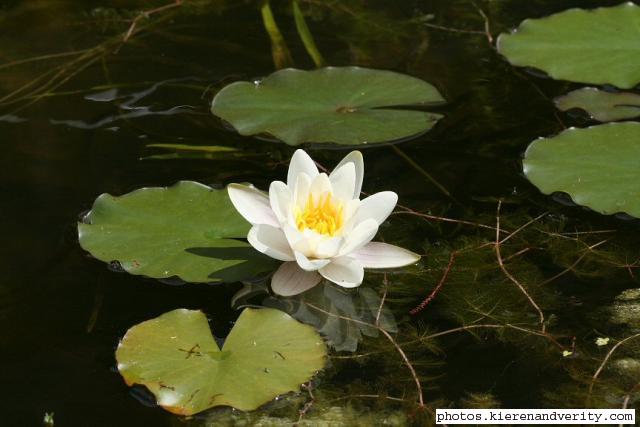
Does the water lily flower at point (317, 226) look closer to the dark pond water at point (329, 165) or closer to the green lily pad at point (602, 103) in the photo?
the dark pond water at point (329, 165)

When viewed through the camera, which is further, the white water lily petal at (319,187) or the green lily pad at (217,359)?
the white water lily petal at (319,187)

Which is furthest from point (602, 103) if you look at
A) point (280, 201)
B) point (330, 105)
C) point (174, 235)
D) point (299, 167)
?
point (174, 235)

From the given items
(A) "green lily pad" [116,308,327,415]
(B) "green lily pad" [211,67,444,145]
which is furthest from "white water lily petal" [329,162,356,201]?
(B) "green lily pad" [211,67,444,145]

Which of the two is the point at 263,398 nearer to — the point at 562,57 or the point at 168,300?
the point at 168,300

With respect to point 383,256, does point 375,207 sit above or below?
above

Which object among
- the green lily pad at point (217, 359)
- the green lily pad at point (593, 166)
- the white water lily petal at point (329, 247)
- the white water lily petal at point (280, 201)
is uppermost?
the white water lily petal at point (280, 201)

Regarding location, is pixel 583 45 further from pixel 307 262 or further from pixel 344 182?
pixel 307 262

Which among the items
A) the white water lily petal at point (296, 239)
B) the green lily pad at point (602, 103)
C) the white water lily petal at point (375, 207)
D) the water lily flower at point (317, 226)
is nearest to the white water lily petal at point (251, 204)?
the water lily flower at point (317, 226)
